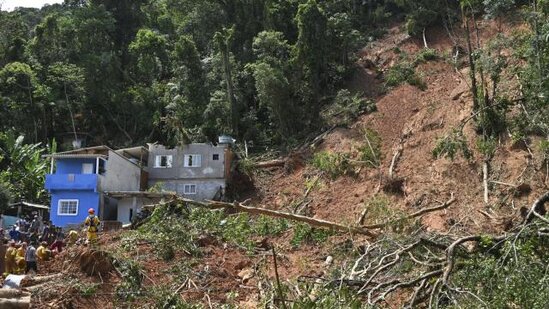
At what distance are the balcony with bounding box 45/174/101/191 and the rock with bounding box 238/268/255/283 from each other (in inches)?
452

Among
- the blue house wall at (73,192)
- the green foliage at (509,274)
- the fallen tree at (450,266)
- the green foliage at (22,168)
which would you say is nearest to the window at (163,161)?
the blue house wall at (73,192)

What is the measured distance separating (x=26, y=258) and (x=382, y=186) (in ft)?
35.4

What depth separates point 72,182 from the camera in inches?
885

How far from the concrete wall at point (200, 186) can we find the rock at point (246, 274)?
11.3 metres

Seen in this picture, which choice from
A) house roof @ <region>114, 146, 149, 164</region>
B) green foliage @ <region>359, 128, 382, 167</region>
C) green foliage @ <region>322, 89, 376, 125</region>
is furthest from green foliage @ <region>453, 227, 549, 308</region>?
house roof @ <region>114, 146, 149, 164</region>

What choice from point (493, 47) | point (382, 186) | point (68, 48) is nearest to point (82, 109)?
point (68, 48)

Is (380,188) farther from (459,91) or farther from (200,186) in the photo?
(200,186)

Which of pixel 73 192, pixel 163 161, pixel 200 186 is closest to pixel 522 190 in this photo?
pixel 200 186

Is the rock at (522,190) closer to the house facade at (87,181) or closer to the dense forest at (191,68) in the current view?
the dense forest at (191,68)

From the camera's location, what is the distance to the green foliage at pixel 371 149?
21.1m

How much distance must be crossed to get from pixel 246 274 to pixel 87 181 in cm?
1193

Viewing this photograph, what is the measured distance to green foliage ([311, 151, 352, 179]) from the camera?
70.4 ft

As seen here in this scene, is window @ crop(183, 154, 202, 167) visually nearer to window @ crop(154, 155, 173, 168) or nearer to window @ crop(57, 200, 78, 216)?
window @ crop(154, 155, 173, 168)

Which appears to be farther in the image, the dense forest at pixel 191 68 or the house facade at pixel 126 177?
the dense forest at pixel 191 68
